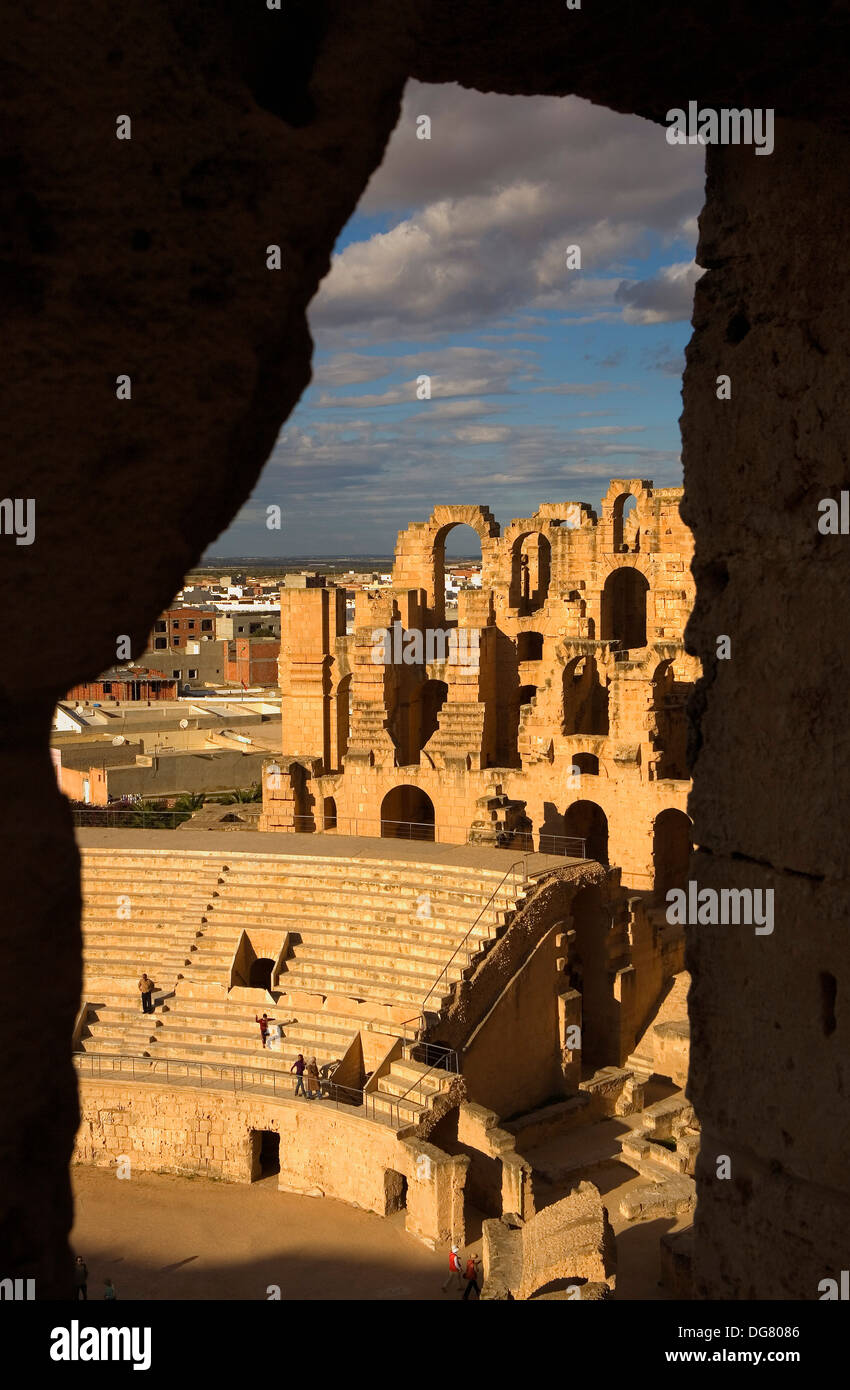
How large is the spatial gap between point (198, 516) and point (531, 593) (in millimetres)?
27976

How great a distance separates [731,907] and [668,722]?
1668 cm

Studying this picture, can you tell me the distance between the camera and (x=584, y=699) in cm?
2181

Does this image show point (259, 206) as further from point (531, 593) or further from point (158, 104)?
point (531, 593)

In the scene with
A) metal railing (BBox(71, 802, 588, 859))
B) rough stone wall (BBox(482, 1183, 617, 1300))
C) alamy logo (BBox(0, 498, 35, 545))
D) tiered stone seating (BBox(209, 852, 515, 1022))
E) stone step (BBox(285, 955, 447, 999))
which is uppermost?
alamy logo (BBox(0, 498, 35, 545))

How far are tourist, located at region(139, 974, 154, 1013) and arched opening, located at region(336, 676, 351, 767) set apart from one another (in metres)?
8.71

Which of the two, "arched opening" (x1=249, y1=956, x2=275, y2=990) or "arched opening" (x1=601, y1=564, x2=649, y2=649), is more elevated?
"arched opening" (x1=601, y1=564, x2=649, y2=649)

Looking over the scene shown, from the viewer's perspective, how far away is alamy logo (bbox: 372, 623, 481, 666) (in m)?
22.3

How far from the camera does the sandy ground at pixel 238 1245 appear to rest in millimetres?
11867

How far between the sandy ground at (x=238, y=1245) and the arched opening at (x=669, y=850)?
7.88 m

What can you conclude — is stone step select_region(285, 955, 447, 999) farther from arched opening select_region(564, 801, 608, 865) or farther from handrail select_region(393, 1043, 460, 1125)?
arched opening select_region(564, 801, 608, 865)

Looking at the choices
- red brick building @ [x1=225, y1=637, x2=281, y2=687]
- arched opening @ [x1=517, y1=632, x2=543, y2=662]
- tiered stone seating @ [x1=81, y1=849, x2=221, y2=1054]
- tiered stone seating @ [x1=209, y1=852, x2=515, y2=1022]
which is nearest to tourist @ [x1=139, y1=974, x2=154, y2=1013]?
tiered stone seating @ [x1=81, y1=849, x2=221, y2=1054]

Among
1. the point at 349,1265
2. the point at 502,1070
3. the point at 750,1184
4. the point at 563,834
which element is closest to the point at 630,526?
the point at 563,834

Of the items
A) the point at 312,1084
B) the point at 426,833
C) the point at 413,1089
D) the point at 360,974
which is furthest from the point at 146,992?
the point at 426,833

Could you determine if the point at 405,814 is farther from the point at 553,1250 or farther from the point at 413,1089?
the point at 553,1250
